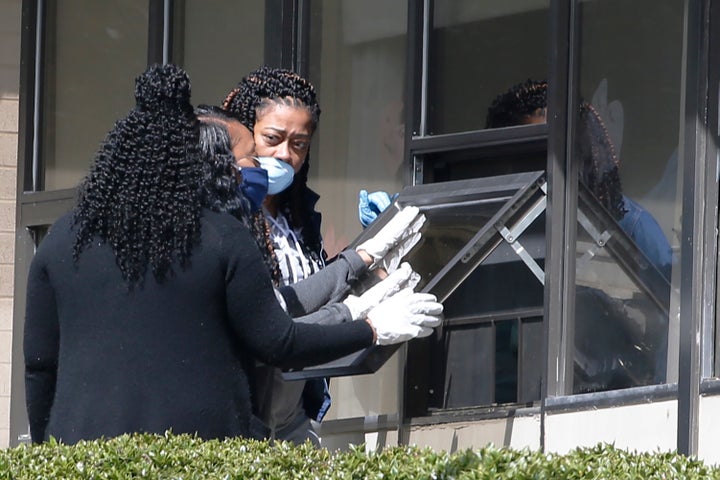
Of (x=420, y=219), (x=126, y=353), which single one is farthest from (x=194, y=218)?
(x=420, y=219)

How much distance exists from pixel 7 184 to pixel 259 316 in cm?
422

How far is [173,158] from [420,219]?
4.80ft

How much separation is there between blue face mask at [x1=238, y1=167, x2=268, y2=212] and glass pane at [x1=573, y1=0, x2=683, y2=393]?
1.36 m

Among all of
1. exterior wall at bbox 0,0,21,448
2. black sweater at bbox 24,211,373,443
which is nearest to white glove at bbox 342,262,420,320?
black sweater at bbox 24,211,373,443

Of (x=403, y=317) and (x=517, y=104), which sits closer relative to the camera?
(x=403, y=317)

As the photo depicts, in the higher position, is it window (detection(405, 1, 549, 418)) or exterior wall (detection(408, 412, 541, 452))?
window (detection(405, 1, 549, 418))

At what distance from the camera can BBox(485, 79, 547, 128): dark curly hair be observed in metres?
5.84

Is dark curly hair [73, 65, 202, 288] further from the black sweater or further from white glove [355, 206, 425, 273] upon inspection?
white glove [355, 206, 425, 273]

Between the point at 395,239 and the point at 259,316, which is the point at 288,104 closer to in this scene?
the point at 395,239

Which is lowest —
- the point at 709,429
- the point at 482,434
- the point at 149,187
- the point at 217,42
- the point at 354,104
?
the point at 482,434

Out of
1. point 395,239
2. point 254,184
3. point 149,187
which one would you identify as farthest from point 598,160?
point 149,187

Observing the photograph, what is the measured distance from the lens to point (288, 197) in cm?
536

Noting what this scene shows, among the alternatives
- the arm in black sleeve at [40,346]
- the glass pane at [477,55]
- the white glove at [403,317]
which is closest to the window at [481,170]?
the glass pane at [477,55]

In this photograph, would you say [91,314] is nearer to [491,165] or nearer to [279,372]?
[279,372]
